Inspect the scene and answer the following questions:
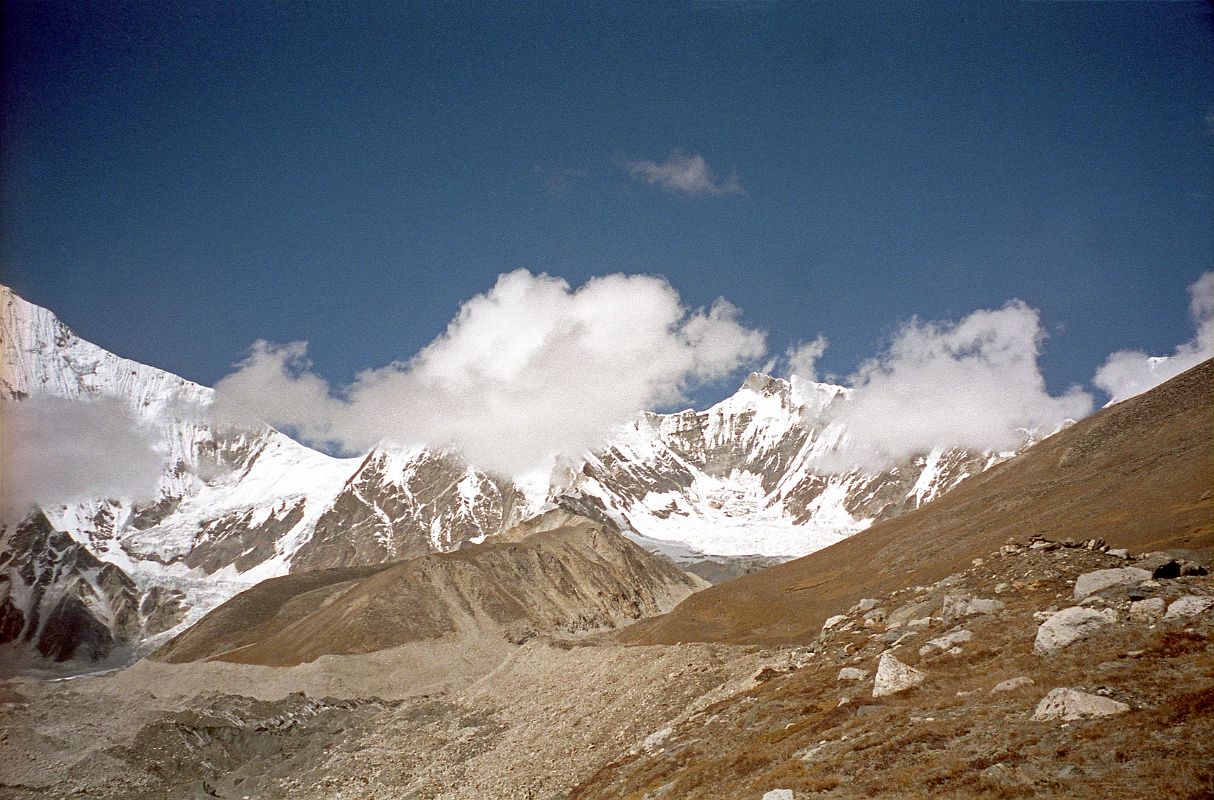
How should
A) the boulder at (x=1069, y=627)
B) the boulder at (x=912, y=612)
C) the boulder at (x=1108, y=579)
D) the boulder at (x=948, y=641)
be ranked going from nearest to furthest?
the boulder at (x=1069, y=627) → the boulder at (x=1108, y=579) → the boulder at (x=948, y=641) → the boulder at (x=912, y=612)

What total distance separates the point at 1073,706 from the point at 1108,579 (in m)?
12.8

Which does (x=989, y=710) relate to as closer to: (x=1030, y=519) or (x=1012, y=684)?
(x=1012, y=684)

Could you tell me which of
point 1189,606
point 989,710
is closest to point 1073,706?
point 989,710

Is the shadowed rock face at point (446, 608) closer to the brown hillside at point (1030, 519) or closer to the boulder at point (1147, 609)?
the brown hillside at point (1030, 519)

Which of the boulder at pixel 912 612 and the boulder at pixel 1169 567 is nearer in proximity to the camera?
the boulder at pixel 1169 567

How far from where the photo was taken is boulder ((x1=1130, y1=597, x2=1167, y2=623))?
25.2 m

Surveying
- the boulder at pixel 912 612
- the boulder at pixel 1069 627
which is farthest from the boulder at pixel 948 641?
the boulder at pixel 912 612

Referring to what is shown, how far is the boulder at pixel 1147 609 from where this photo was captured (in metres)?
25.2

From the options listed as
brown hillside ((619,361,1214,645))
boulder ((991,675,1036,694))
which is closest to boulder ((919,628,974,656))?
boulder ((991,675,1036,694))

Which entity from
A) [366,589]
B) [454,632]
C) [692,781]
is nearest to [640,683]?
[692,781]

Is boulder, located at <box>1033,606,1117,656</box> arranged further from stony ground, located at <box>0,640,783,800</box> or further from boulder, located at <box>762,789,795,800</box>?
stony ground, located at <box>0,640,783,800</box>

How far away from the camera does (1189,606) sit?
2431 centimetres

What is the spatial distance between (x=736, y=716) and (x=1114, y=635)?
48.3 ft

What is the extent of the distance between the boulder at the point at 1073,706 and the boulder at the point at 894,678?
22.7 feet
